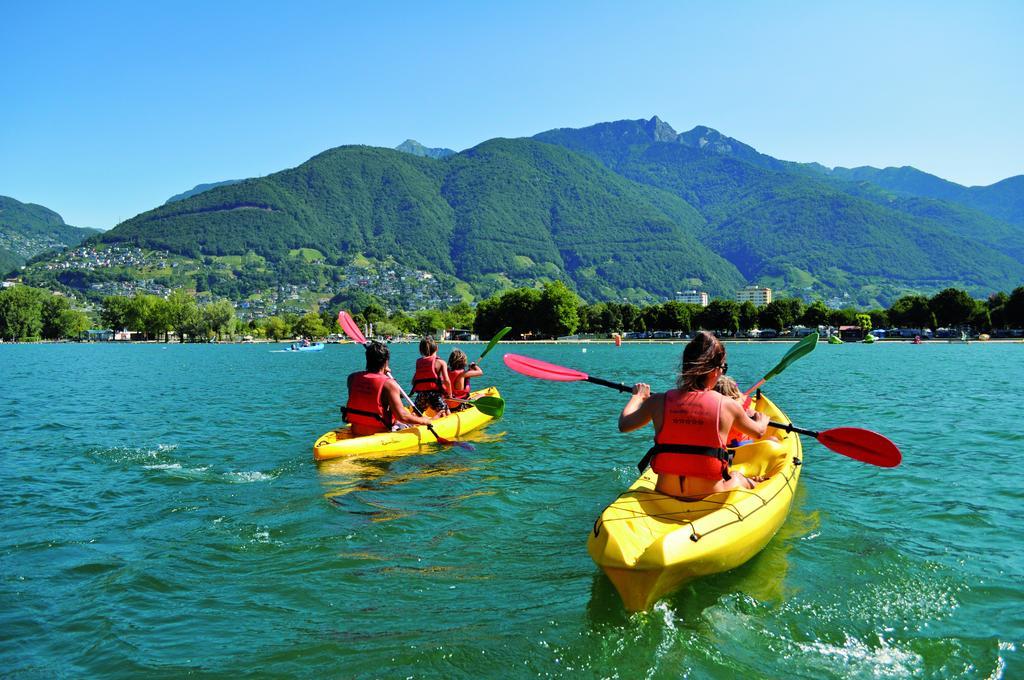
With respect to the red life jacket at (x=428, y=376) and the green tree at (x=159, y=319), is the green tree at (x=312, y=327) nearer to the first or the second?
the green tree at (x=159, y=319)

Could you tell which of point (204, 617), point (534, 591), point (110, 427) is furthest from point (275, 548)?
point (110, 427)

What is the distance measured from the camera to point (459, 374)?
16906 millimetres

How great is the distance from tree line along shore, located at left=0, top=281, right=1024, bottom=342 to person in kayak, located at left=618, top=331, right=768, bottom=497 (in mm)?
117874

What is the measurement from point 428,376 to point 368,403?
9.70ft

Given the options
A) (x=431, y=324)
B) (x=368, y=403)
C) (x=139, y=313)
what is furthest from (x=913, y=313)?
(x=139, y=313)

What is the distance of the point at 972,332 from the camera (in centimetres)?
11650

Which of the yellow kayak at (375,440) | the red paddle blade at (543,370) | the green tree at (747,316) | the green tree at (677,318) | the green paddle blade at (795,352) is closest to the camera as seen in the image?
the red paddle blade at (543,370)

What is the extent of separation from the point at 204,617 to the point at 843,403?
23.1 meters

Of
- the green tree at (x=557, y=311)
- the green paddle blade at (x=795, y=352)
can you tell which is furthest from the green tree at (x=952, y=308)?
the green paddle blade at (x=795, y=352)

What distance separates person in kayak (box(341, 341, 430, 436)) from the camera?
40.7 ft

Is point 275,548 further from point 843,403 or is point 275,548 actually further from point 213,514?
point 843,403

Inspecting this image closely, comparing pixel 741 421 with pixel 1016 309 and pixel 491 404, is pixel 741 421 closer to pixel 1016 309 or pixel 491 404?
pixel 491 404

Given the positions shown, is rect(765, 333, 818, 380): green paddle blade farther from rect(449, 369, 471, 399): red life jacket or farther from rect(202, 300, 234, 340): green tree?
rect(202, 300, 234, 340): green tree

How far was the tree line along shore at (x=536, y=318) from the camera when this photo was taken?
379ft
